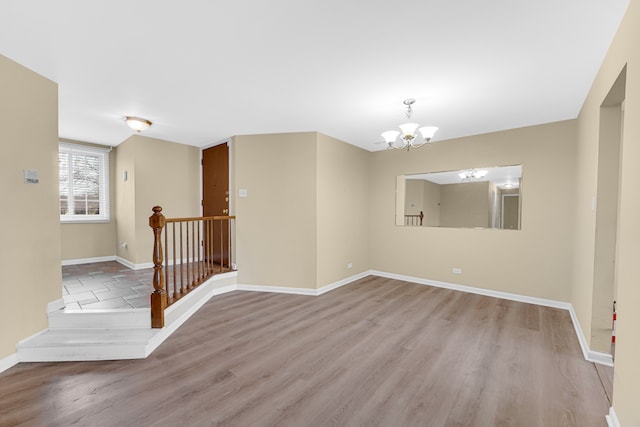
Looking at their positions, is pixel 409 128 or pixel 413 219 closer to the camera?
pixel 409 128

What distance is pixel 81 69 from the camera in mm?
2379

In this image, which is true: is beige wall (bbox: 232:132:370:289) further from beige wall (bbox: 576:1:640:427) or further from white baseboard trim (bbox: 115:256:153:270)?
beige wall (bbox: 576:1:640:427)

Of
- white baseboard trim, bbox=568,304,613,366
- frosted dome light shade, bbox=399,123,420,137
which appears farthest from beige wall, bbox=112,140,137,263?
white baseboard trim, bbox=568,304,613,366

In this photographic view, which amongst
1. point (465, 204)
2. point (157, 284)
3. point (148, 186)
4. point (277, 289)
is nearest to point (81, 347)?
point (157, 284)

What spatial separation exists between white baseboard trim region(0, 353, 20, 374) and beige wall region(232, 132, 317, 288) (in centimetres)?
245

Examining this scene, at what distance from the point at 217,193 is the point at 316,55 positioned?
3489mm

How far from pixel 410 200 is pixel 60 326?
4976mm

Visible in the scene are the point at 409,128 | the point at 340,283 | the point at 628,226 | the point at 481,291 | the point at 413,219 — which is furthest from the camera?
the point at 413,219

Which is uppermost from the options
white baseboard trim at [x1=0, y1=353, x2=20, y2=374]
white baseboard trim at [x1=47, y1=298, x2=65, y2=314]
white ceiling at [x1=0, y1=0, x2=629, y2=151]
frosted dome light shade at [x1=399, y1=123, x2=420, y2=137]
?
white ceiling at [x1=0, y1=0, x2=629, y2=151]

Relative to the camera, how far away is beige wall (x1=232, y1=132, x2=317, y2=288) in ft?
13.7

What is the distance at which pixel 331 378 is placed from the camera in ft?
6.90

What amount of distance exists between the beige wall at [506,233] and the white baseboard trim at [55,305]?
15.1 ft

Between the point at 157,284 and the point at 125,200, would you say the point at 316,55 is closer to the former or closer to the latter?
the point at 157,284

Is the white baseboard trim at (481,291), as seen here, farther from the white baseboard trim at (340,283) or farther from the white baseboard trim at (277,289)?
the white baseboard trim at (277,289)
